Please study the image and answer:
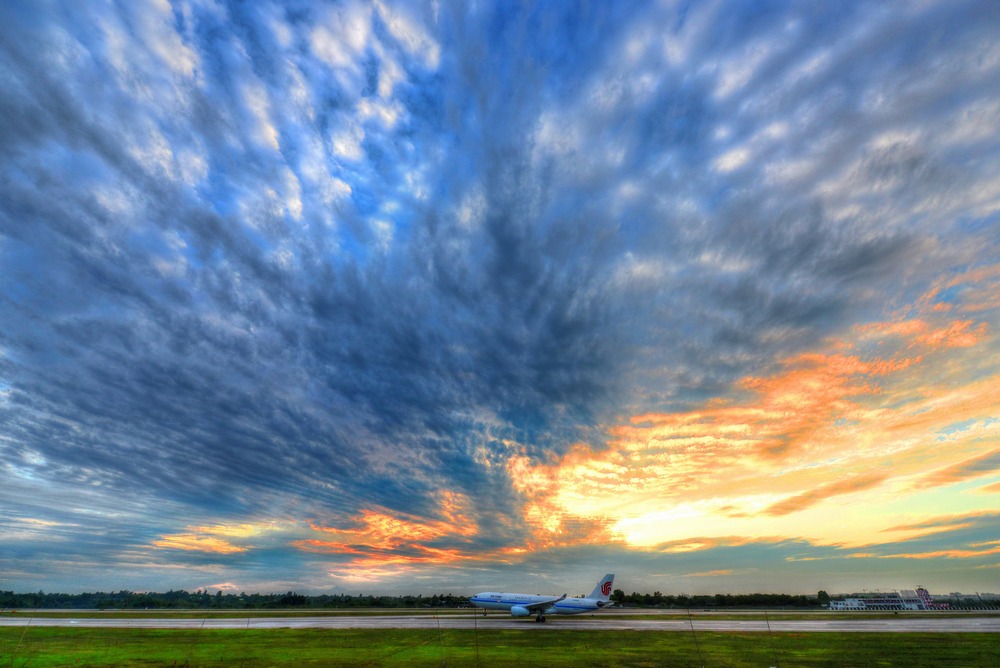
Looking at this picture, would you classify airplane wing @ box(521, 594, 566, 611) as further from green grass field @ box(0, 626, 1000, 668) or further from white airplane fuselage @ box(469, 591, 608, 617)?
green grass field @ box(0, 626, 1000, 668)

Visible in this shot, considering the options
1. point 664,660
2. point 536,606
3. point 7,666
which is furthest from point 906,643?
point 7,666

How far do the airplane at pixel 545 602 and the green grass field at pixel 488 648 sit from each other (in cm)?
2025

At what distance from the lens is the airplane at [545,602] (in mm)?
85688

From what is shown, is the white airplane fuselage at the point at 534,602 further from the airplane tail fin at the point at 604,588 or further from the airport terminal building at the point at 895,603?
the airport terminal building at the point at 895,603

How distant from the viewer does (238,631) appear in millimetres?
68750

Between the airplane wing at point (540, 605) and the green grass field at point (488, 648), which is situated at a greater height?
the airplane wing at point (540, 605)

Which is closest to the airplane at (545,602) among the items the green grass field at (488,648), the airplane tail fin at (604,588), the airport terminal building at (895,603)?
the airplane tail fin at (604,588)

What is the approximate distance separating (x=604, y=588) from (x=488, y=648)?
56.1 meters

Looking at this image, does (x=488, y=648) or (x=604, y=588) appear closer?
(x=488, y=648)

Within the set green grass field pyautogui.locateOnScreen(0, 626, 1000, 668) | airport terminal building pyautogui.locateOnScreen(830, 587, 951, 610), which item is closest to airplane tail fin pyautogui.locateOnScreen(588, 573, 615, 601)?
green grass field pyautogui.locateOnScreen(0, 626, 1000, 668)

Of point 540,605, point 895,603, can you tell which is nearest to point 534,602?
point 540,605

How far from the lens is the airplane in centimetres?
8569

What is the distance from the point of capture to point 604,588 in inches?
3782

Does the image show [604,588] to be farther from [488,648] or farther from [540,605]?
[488,648]
